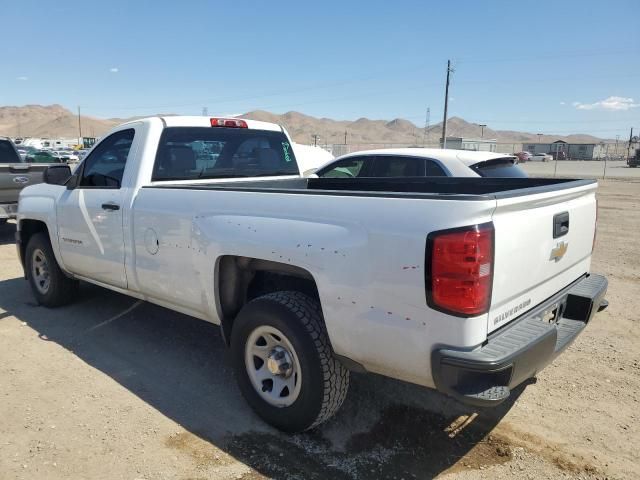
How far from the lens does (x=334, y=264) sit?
2.77 metres

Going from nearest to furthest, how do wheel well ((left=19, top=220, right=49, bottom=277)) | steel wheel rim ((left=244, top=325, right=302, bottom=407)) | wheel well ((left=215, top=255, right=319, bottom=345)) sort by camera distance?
steel wheel rim ((left=244, top=325, right=302, bottom=407)) → wheel well ((left=215, top=255, right=319, bottom=345)) → wheel well ((left=19, top=220, right=49, bottom=277))

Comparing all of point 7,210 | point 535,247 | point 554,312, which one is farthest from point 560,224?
point 7,210

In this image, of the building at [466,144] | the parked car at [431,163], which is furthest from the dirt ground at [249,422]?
the building at [466,144]

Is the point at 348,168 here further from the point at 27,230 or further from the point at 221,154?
the point at 27,230

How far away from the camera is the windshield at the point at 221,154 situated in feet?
14.5

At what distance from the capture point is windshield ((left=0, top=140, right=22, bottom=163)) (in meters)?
10.8

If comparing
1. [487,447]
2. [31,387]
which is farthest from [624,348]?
[31,387]

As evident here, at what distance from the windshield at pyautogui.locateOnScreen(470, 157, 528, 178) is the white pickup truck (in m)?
2.67

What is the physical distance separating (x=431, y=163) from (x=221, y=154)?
335cm

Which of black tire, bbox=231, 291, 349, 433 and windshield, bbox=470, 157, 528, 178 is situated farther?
windshield, bbox=470, 157, 528, 178

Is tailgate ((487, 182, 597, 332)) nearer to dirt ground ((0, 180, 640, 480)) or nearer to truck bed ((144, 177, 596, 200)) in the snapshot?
truck bed ((144, 177, 596, 200))

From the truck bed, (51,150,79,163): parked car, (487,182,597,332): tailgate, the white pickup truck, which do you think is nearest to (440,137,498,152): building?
(51,150,79,163): parked car

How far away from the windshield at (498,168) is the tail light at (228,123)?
10.8ft

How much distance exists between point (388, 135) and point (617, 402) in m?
176
